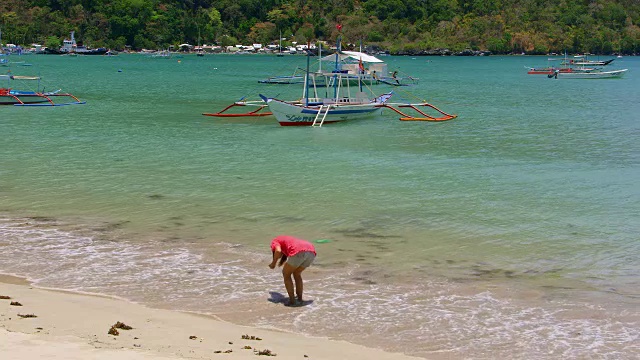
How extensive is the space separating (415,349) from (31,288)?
585 cm

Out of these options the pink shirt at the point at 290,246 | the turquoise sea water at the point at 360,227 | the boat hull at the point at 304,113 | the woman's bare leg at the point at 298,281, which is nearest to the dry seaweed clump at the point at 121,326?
the turquoise sea water at the point at 360,227

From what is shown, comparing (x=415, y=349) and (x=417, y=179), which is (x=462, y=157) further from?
(x=415, y=349)

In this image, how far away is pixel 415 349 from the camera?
35.7 ft

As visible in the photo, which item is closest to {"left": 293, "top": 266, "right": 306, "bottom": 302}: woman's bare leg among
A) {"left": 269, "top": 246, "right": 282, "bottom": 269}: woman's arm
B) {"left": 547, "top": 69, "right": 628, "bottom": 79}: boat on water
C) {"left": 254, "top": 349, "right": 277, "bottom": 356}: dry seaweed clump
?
{"left": 269, "top": 246, "right": 282, "bottom": 269}: woman's arm

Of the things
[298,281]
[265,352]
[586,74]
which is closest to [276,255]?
[298,281]

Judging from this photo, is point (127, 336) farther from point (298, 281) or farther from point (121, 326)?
point (298, 281)

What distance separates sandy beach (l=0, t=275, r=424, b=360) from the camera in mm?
9336

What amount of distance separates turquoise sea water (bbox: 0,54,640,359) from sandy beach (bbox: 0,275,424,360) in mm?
536

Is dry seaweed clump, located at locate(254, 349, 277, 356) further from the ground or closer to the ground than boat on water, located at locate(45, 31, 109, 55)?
further from the ground

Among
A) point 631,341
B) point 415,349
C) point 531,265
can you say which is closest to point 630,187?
point 531,265

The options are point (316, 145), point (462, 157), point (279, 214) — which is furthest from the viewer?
point (316, 145)

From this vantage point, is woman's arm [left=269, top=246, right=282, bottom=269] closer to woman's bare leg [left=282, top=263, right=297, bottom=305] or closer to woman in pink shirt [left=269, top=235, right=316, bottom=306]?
woman in pink shirt [left=269, top=235, right=316, bottom=306]

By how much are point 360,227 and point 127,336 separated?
7989 mm

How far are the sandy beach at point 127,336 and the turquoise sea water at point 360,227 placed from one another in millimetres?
536
